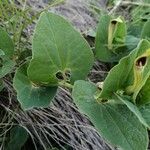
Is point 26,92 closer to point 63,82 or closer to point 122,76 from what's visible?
point 63,82

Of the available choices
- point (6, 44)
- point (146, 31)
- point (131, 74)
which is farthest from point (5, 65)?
point (146, 31)

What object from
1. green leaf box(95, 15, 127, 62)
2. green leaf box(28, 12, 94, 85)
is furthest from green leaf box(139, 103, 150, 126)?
green leaf box(95, 15, 127, 62)

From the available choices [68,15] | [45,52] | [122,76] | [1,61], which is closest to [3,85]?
[1,61]

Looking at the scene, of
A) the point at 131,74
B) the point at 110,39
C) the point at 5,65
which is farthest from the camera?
the point at 110,39

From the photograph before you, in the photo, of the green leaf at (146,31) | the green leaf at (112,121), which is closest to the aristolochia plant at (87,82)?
the green leaf at (112,121)

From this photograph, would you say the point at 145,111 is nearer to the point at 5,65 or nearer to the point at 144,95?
the point at 144,95

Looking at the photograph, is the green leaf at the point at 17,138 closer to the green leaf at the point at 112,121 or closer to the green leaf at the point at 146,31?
the green leaf at the point at 112,121
